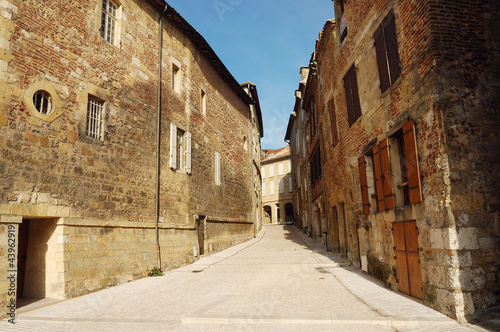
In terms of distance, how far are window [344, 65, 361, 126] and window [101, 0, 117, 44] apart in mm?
6674

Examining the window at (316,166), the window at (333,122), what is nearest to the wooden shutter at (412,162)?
the window at (333,122)

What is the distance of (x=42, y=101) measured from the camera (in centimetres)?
736

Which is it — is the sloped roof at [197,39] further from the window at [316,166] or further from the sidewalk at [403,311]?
the sidewalk at [403,311]

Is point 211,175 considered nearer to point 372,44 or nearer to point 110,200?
point 110,200

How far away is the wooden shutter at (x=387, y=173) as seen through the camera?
22.3 feet

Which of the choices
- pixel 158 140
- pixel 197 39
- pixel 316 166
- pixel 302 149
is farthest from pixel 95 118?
pixel 302 149

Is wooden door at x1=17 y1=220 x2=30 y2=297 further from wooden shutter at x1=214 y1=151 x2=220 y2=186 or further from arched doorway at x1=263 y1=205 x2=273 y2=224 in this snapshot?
arched doorway at x1=263 y1=205 x2=273 y2=224

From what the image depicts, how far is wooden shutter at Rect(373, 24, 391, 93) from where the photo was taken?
695cm

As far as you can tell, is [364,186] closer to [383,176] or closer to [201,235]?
[383,176]

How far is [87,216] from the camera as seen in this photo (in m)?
8.02

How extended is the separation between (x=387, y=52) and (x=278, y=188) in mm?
32187

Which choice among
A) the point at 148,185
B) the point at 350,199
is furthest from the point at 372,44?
the point at 148,185

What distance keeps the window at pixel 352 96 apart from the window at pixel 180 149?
574cm

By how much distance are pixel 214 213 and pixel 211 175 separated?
1649mm
